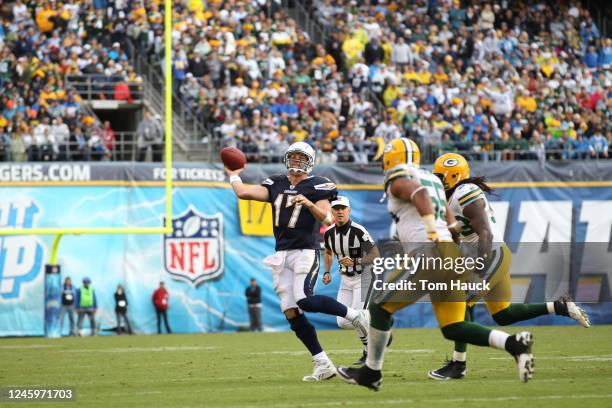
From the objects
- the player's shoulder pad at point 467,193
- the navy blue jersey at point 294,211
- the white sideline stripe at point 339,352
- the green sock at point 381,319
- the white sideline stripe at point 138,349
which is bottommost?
the white sideline stripe at point 138,349

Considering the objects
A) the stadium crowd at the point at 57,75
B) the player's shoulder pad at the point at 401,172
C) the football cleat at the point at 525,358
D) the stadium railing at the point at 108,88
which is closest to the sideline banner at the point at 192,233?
the stadium crowd at the point at 57,75

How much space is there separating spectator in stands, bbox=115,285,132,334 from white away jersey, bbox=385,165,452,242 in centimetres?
1194

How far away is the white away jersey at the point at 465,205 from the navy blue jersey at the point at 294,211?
105 cm

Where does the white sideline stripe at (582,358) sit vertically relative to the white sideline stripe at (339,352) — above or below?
above

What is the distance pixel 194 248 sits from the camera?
19656 millimetres

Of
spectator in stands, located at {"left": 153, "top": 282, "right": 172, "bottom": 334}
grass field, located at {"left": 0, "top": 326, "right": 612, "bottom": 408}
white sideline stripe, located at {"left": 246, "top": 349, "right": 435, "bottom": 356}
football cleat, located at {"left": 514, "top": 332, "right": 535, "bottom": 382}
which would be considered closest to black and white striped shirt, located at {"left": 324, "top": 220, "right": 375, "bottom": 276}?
grass field, located at {"left": 0, "top": 326, "right": 612, "bottom": 408}

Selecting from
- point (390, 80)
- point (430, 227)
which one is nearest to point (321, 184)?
point (430, 227)

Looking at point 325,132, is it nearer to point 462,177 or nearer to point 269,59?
point 269,59

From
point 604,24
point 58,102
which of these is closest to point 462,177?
point 58,102

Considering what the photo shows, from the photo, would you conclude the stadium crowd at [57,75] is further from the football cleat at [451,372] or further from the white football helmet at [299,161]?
the football cleat at [451,372]

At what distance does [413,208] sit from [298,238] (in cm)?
193

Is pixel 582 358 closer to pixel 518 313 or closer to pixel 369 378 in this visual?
pixel 518 313

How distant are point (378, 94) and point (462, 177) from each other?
13984 mm

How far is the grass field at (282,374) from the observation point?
763 cm
